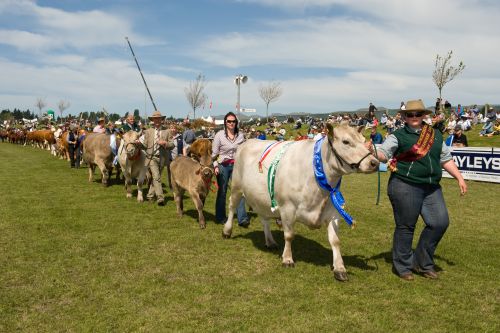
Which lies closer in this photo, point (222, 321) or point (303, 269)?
point (222, 321)

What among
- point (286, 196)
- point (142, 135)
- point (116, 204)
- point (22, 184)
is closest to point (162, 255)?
point (286, 196)

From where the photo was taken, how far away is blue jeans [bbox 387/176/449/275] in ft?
18.5

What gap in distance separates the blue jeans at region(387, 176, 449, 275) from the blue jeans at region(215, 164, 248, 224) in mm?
3825

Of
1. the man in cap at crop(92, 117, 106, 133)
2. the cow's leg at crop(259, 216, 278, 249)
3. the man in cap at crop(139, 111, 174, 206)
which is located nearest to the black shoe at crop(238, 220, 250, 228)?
the cow's leg at crop(259, 216, 278, 249)

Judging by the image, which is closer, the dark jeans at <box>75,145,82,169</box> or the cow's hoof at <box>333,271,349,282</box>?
the cow's hoof at <box>333,271,349,282</box>

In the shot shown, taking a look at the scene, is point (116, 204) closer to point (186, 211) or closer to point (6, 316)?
point (186, 211)

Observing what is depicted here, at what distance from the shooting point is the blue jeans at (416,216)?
18.5 ft

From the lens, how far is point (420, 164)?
555 centimetres

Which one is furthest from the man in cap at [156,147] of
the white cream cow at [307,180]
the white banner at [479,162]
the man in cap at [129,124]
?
the white banner at [479,162]

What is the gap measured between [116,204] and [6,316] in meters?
6.74

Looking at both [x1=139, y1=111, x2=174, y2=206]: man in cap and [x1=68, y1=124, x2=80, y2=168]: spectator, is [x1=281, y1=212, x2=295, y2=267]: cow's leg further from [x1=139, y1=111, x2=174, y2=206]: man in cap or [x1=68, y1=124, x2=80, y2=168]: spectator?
[x1=68, y1=124, x2=80, y2=168]: spectator

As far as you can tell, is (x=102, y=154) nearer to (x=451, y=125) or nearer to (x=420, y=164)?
(x=420, y=164)

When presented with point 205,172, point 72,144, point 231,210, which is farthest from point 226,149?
point 72,144

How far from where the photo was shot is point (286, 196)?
6258 mm
